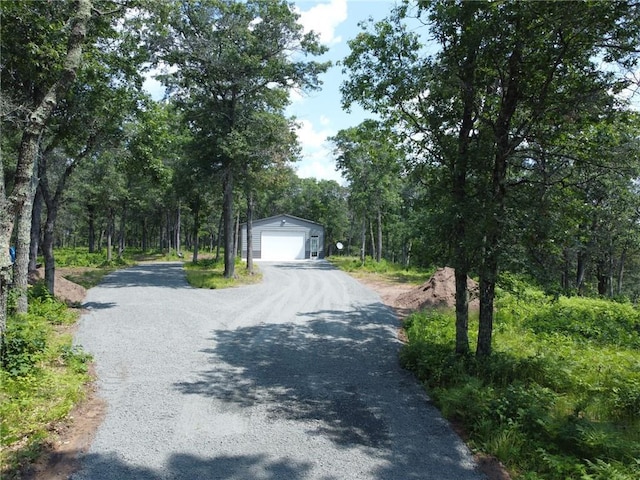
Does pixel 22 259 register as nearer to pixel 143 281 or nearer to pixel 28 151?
pixel 28 151

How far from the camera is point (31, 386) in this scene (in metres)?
5.32

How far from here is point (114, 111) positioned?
10594mm

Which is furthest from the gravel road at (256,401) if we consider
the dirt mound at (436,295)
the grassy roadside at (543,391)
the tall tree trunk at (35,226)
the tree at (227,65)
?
the tree at (227,65)

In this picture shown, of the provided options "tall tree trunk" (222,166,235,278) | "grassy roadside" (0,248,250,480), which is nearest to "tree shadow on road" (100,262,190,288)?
"tall tree trunk" (222,166,235,278)

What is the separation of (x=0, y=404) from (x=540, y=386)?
7040 millimetres

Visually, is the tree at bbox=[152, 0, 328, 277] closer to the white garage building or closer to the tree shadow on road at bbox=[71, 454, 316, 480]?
the tree shadow on road at bbox=[71, 454, 316, 480]

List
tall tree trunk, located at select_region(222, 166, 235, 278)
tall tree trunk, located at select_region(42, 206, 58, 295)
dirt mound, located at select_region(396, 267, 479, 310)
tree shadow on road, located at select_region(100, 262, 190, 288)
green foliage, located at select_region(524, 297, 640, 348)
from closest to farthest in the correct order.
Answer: green foliage, located at select_region(524, 297, 640, 348), tall tree trunk, located at select_region(42, 206, 58, 295), dirt mound, located at select_region(396, 267, 479, 310), tree shadow on road, located at select_region(100, 262, 190, 288), tall tree trunk, located at select_region(222, 166, 235, 278)

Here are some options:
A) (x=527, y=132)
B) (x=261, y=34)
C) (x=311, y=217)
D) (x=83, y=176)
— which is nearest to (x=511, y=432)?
(x=527, y=132)

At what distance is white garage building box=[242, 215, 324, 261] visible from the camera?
3694cm

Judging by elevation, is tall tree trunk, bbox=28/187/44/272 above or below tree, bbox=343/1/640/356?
below

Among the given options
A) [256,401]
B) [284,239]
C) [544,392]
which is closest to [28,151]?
[256,401]

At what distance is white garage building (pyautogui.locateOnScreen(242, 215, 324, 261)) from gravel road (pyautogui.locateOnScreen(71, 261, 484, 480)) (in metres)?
25.4

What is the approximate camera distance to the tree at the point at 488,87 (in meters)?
5.65

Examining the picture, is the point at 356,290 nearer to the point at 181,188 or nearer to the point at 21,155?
the point at 181,188
